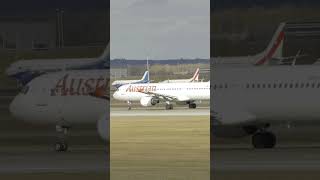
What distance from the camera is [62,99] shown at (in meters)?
15.7

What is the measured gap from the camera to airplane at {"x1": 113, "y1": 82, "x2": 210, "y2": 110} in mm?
43250

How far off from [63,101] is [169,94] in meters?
28.2

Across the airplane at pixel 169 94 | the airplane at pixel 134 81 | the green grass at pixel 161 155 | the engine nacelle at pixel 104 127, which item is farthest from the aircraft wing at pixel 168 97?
the engine nacelle at pixel 104 127

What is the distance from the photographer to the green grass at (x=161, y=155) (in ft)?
37.1

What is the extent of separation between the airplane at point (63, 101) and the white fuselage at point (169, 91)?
26646mm

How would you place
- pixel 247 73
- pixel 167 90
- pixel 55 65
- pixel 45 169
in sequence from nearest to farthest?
pixel 45 169
pixel 55 65
pixel 247 73
pixel 167 90

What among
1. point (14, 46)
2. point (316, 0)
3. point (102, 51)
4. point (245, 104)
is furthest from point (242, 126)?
point (14, 46)

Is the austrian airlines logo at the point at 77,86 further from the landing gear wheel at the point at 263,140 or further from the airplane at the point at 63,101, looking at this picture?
the landing gear wheel at the point at 263,140

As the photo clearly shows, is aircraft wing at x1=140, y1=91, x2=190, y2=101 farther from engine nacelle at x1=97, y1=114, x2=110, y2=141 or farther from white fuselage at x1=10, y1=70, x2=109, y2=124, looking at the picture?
engine nacelle at x1=97, y1=114, x2=110, y2=141

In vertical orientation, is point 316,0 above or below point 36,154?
above

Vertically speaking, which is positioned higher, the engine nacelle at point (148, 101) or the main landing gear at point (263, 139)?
the engine nacelle at point (148, 101)

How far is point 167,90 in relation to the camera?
144 ft

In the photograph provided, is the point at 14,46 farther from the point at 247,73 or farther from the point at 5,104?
the point at 247,73

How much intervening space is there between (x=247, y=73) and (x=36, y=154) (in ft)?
15.2
